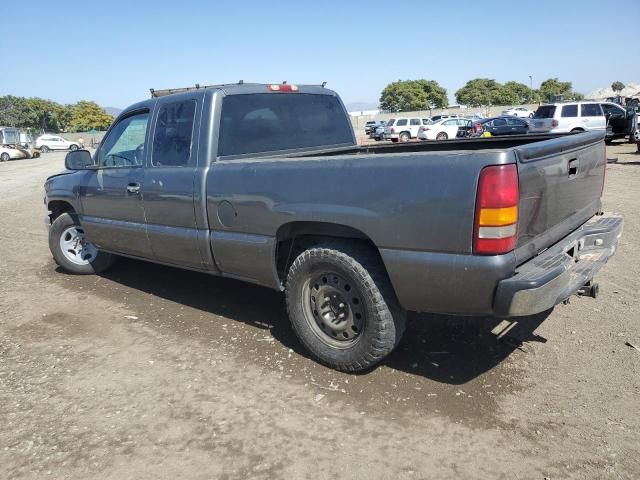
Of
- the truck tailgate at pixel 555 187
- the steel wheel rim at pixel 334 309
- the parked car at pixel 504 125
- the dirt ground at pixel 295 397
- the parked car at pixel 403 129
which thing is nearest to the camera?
the dirt ground at pixel 295 397

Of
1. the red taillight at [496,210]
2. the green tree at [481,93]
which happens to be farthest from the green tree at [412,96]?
the red taillight at [496,210]

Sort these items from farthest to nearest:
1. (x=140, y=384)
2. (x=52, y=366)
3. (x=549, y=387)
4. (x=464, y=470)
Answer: (x=52, y=366) → (x=140, y=384) → (x=549, y=387) → (x=464, y=470)

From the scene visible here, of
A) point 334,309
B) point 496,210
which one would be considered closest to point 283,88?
point 334,309

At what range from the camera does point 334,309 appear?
3592mm

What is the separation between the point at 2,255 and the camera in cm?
736

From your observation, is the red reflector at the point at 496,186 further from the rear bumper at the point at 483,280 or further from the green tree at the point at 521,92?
the green tree at the point at 521,92

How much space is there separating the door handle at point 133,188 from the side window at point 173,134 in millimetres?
274

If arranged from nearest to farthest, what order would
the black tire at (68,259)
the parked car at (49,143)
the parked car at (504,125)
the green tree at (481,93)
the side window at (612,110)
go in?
the black tire at (68,259), the side window at (612,110), the parked car at (504,125), the parked car at (49,143), the green tree at (481,93)

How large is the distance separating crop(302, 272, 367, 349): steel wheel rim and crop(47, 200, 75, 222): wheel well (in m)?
3.75

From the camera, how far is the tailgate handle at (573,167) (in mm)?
3365

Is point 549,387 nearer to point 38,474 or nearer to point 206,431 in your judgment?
point 206,431

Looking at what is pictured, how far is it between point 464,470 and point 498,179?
4.77 feet

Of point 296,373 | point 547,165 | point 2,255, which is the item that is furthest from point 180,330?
point 2,255

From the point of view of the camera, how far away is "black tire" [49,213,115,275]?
6066 millimetres
